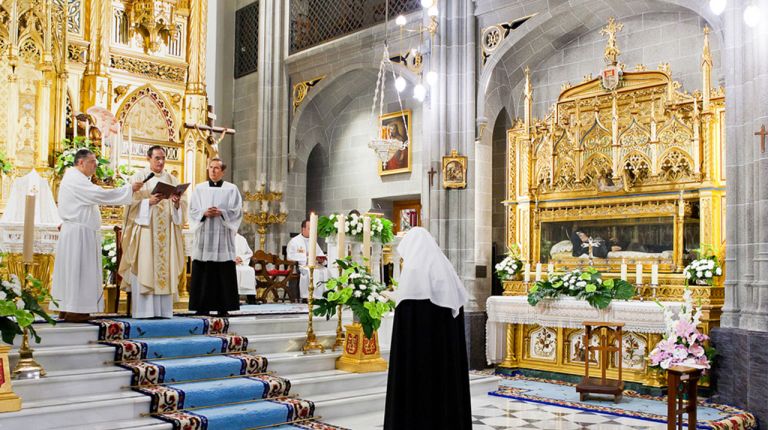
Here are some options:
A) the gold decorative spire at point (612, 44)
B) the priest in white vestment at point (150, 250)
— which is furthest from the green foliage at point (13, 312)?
the gold decorative spire at point (612, 44)

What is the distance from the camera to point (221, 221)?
28.1 ft

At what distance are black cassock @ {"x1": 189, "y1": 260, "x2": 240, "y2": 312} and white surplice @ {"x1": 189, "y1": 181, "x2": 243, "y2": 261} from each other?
0.10 meters

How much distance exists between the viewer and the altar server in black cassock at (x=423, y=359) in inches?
203

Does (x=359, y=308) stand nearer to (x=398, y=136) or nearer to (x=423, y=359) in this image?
(x=423, y=359)

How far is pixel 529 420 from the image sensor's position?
7.34 meters

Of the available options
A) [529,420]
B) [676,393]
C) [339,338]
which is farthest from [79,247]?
[676,393]

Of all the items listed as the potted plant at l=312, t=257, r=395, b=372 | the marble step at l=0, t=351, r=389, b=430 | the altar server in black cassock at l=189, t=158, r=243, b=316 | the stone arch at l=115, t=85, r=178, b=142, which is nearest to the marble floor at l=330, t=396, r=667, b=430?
the marble step at l=0, t=351, r=389, b=430

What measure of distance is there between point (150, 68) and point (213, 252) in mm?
6166

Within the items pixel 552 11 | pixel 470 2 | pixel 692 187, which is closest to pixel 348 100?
pixel 470 2

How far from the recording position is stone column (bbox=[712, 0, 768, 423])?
7.79 m

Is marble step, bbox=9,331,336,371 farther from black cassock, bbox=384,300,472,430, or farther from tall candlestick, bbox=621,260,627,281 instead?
tall candlestick, bbox=621,260,627,281

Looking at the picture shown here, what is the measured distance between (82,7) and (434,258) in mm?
9992

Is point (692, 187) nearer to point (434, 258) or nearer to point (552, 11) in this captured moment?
point (552, 11)

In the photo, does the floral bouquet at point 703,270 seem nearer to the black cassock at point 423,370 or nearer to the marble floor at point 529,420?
the marble floor at point 529,420
